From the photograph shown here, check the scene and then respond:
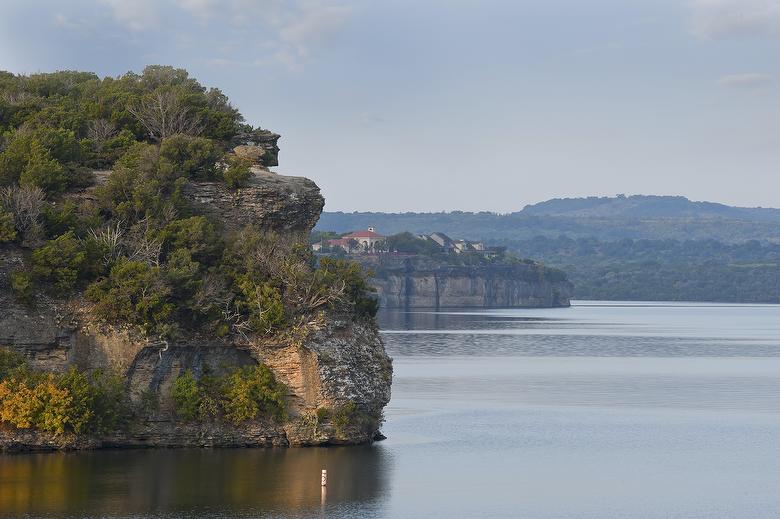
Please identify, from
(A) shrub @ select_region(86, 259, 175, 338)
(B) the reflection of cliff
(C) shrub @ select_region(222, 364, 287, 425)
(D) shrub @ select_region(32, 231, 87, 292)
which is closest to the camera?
(B) the reflection of cliff

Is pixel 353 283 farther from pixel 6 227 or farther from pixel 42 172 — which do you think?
pixel 6 227

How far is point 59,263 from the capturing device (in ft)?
189

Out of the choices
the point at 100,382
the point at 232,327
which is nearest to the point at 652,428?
the point at 232,327

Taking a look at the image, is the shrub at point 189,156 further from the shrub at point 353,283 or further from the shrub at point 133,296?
the shrub at point 353,283

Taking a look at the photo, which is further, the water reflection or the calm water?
the water reflection

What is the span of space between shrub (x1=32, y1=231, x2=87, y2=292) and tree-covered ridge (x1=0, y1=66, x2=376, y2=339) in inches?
2.0

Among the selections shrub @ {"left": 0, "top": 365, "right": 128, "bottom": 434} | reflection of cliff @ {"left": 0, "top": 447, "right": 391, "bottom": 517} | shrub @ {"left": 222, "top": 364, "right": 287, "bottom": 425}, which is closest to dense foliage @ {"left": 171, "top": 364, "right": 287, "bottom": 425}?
shrub @ {"left": 222, "top": 364, "right": 287, "bottom": 425}

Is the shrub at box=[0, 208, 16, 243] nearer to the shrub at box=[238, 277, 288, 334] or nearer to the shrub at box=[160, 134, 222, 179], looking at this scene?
the shrub at box=[160, 134, 222, 179]

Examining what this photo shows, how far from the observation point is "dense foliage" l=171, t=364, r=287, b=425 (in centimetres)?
5722

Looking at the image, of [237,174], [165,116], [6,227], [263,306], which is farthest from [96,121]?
[263,306]

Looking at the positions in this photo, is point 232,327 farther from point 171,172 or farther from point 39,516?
point 39,516

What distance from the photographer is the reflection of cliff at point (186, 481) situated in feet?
153

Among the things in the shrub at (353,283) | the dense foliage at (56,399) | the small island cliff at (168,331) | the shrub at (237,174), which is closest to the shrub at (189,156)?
the small island cliff at (168,331)

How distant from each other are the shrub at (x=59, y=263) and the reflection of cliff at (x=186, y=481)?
7153 mm
